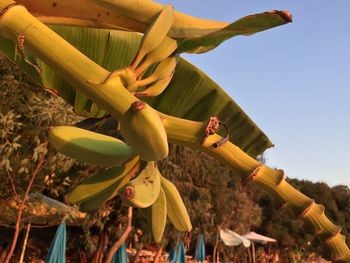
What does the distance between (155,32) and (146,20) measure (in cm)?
9

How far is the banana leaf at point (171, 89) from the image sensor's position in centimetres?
202

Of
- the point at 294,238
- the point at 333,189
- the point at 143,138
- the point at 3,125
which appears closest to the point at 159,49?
the point at 143,138

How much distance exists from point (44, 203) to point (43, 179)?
1233 millimetres

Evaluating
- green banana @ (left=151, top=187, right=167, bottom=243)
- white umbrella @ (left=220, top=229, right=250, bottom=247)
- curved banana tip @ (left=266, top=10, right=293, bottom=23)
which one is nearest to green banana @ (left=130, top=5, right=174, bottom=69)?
curved banana tip @ (left=266, top=10, right=293, bottom=23)

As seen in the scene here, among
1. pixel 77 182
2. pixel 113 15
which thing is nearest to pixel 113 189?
pixel 113 15

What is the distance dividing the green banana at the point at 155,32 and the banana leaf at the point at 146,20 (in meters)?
0.04

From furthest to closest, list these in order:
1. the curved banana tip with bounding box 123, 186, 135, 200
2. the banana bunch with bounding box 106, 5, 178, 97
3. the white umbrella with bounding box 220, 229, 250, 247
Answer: the white umbrella with bounding box 220, 229, 250, 247
the banana bunch with bounding box 106, 5, 178, 97
the curved banana tip with bounding box 123, 186, 135, 200

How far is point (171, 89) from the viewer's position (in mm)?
2174

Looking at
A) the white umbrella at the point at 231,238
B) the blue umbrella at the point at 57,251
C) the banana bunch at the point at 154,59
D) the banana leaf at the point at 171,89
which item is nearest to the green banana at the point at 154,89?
the banana bunch at the point at 154,59

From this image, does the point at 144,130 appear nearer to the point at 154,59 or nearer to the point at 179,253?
the point at 154,59

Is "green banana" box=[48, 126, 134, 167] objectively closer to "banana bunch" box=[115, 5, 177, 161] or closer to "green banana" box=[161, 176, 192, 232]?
"banana bunch" box=[115, 5, 177, 161]

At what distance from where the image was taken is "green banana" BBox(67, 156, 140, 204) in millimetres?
1136

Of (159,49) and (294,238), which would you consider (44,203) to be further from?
(294,238)

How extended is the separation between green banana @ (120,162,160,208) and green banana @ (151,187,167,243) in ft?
0.47
